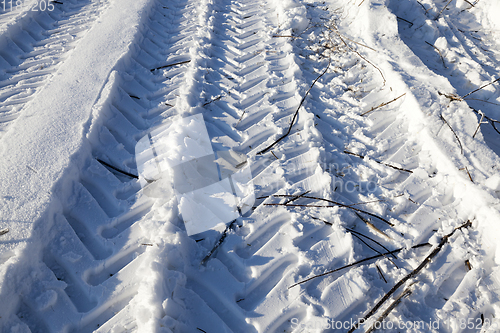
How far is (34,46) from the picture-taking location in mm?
3039

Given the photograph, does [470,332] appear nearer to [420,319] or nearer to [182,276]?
[420,319]

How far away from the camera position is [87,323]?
1461mm

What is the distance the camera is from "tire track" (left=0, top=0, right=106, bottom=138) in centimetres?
251

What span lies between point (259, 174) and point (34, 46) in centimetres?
281

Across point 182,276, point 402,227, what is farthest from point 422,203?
point 182,276

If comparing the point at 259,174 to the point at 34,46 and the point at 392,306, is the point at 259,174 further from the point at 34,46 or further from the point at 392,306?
the point at 34,46

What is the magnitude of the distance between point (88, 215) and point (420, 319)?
198 cm

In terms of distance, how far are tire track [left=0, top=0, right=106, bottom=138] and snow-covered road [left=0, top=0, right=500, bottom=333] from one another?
0.02 meters

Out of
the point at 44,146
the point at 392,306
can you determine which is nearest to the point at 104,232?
the point at 44,146

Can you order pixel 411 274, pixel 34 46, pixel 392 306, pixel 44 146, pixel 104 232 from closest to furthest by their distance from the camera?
pixel 392 306, pixel 411 274, pixel 104 232, pixel 44 146, pixel 34 46

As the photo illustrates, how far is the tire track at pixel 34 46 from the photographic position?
2.51 m

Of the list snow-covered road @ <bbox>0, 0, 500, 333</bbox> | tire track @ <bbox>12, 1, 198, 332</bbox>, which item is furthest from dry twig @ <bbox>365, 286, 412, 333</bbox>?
tire track @ <bbox>12, 1, 198, 332</bbox>

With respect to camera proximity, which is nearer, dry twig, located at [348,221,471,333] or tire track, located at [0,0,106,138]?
dry twig, located at [348,221,471,333]

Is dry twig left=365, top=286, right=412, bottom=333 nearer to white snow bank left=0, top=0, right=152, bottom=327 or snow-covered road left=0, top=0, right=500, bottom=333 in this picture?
snow-covered road left=0, top=0, right=500, bottom=333
